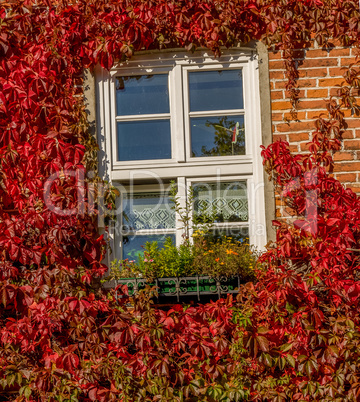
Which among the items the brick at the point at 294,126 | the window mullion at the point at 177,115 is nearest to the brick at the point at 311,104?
the brick at the point at 294,126

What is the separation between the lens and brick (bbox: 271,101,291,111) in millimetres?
3490

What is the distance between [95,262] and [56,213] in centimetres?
41

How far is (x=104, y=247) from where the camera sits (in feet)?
11.1

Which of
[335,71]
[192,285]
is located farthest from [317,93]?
[192,285]

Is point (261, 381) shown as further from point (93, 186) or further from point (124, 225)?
point (93, 186)

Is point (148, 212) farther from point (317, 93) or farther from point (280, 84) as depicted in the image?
point (317, 93)

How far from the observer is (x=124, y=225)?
3529mm

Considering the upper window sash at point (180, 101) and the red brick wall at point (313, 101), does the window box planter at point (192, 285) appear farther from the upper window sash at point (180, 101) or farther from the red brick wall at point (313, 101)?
the red brick wall at point (313, 101)

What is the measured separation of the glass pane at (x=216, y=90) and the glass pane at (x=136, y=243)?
950 millimetres

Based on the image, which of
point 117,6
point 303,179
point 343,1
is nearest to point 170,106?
point 117,6

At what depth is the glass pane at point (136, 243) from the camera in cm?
349

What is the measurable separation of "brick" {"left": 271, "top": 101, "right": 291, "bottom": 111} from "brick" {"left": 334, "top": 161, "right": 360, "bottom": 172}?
53 cm

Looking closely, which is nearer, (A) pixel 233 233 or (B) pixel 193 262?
(B) pixel 193 262

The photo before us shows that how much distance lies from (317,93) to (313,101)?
0.21ft
